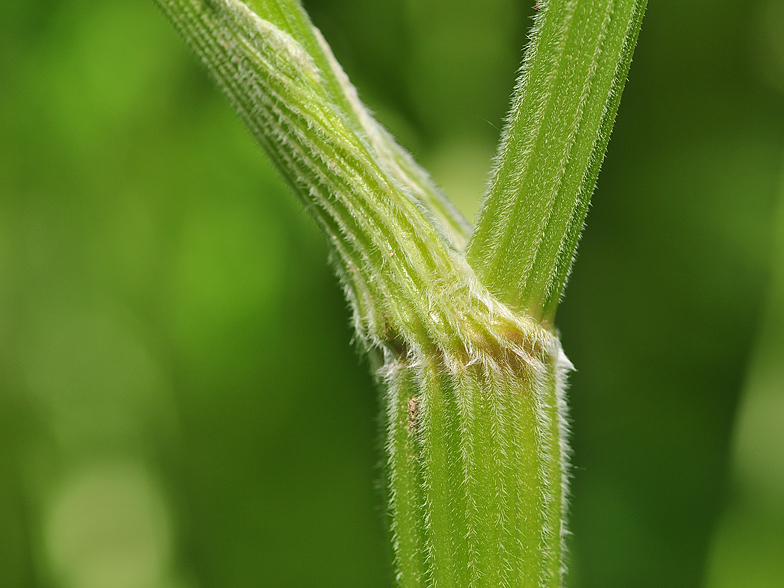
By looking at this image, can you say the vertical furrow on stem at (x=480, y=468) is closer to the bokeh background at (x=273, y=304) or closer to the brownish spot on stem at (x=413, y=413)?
the brownish spot on stem at (x=413, y=413)

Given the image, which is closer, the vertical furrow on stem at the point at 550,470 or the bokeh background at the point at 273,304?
the vertical furrow on stem at the point at 550,470

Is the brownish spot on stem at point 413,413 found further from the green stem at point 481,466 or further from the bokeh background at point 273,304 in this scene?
the bokeh background at point 273,304

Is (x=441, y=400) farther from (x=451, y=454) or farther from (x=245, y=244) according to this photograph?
(x=245, y=244)

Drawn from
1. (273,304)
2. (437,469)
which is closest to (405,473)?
(437,469)

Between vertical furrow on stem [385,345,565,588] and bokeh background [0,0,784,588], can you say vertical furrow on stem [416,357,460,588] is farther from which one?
bokeh background [0,0,784,588]

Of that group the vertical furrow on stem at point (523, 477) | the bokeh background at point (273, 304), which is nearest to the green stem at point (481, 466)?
the vertical furrow on stem at point (523, 477)

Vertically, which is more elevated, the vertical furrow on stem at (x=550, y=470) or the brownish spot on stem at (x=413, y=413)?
the brownish spot on stem at (x=413, y=413)
